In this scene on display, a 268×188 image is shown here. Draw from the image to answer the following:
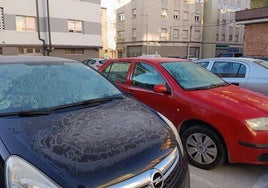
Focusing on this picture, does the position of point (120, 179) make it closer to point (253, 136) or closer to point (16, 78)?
point (16, 78)

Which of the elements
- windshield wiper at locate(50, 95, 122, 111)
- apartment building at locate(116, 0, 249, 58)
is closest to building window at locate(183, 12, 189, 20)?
apartment building at locate(116, 0, 249, 58)

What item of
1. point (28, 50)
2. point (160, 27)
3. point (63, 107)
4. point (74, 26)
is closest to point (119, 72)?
point (63, 107)

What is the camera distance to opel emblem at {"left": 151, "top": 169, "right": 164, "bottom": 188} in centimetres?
162

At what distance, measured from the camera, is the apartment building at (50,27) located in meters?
20.0

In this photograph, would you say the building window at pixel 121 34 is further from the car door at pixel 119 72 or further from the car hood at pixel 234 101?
the car hood at pixel 234 101

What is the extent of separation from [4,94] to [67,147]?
38.9 inches

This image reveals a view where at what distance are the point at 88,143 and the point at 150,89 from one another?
2325mm

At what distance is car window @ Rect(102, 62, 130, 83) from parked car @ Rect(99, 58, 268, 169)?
10 centimetres

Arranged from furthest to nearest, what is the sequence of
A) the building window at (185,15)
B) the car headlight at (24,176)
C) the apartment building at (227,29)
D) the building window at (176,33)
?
the apartment building at (227,29) → the building window at (185,15) → the building window at (176,33) → the car headlight at (24,176)

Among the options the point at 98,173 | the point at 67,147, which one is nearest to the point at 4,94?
the point at 67,147

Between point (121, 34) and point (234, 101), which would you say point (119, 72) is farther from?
point (121, 34)

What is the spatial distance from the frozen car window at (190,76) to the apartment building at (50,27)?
63.4ft

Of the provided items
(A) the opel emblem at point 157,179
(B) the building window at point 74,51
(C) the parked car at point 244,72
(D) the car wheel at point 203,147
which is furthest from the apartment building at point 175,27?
(A) the opel emblem at point 157,179

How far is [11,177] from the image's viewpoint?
144cm
